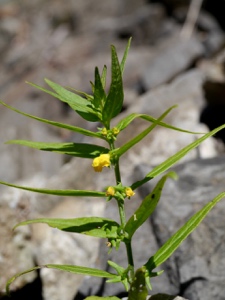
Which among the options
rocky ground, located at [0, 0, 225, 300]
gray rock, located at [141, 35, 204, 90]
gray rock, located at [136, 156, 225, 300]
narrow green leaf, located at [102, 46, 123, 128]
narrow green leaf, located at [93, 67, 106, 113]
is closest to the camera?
narrow green leaf, located at [102, 46, 123, 128]

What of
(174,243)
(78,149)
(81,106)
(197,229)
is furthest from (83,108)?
(197,229)

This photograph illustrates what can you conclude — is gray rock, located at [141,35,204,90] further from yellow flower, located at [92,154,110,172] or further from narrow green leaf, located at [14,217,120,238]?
yellow flower, located at [92,154,110,172]

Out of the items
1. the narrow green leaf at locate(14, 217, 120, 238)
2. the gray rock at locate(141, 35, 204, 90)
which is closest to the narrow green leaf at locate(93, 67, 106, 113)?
the narrow green leaf at locate(14, 217, 120, 238)

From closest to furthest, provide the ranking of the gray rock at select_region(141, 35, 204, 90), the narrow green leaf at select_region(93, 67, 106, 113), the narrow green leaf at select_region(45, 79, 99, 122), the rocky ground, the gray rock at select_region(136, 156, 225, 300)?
1. the narrow green leaf at select_region(93, 67, 106, 113)
2. the narrow green leaf at select_region(45, 79, 99, 122)
3. the gray rock at select_region(136, 156, 225, 300)
4. the rocky ground
5. the gray rock at select_region(141, 35, 204, 90)

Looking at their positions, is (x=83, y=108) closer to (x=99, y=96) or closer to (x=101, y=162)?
(x=99, y=96)

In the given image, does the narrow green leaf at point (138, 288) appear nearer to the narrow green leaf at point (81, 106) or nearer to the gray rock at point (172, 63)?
the narrow green leaf at point (81, 106)

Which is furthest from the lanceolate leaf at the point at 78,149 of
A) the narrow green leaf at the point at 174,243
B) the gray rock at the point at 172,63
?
the gray rock at the point at 172,63

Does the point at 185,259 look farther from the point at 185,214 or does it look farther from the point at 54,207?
the point at 54,207
